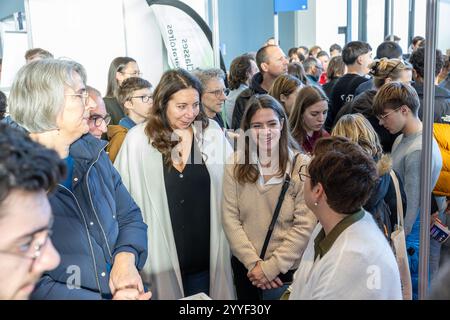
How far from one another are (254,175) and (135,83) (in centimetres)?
111

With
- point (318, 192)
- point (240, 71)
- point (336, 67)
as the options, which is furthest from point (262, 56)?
→ point (318, 192)

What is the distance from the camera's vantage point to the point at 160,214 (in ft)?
6.34

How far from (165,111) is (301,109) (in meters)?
0.80

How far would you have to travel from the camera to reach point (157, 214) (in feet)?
6.33

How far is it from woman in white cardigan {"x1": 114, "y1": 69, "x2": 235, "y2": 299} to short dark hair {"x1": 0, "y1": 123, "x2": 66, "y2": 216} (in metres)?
1.18

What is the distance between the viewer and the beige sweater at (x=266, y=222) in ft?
5.94

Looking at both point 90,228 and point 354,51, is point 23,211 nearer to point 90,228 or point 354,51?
point 90,228

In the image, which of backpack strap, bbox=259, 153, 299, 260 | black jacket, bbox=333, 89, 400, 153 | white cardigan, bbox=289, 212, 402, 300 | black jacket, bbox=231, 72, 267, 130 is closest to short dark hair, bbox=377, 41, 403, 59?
black jacket, bbox=231, 72, 267, 130

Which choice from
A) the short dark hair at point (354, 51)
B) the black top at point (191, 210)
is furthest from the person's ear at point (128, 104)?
the short dark hair at point (354, 51)

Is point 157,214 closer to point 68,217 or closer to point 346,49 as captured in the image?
point 68,217

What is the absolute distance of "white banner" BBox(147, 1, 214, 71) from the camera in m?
3.79

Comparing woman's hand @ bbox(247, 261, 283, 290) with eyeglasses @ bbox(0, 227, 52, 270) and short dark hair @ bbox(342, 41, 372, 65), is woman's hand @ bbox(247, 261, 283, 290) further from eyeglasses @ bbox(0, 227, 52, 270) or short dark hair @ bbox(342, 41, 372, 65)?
short dark hair @ bbox(342, 41, 372, 65)

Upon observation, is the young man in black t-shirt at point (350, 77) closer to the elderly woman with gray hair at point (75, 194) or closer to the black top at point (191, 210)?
the black top at point (191, 210)

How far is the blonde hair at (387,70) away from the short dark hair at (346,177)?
5.80ft
